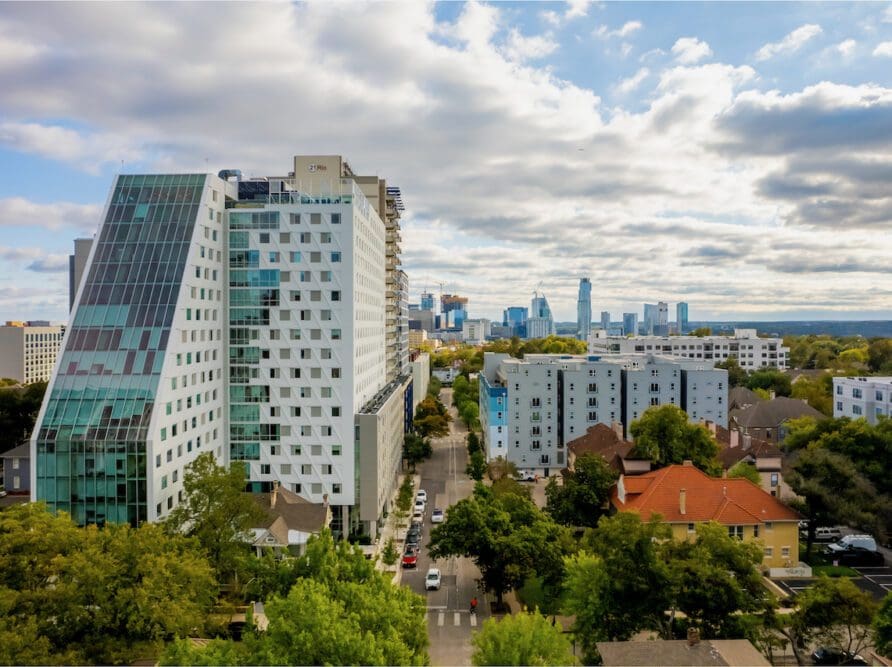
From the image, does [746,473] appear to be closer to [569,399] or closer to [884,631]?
[569,399]

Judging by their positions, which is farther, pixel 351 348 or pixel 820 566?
pixel 351 348

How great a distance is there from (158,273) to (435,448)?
2269 inches

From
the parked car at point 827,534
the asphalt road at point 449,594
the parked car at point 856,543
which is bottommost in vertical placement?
the asphalt road at point 449,594

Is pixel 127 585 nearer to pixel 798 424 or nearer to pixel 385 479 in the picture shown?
pixel 385 479

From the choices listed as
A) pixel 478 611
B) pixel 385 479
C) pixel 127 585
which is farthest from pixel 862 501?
pixel 127 585

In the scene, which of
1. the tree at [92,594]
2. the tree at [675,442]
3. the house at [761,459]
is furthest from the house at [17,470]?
the house at [761,459]

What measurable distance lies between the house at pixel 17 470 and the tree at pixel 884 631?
69.0 m

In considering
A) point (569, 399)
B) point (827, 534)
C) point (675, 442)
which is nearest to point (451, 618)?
point (675, 442)

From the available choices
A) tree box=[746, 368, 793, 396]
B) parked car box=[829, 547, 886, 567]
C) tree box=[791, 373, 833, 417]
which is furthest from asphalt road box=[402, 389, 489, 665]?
tree box=[746, 368, 793, 396]

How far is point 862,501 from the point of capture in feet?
145

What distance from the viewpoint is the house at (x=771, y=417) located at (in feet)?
273

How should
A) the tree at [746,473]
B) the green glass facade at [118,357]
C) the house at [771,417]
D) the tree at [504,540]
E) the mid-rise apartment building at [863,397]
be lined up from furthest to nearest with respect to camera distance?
the house at [771,417] < the mid-rise apartment building at [863,397] < the tree at [746,473] < the green glass facade at [118,357] < the tree at [504,540]

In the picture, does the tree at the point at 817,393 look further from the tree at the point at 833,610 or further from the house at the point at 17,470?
the house at the point at 17,470

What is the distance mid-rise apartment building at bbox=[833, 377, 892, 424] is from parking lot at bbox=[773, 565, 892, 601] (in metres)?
37.8
